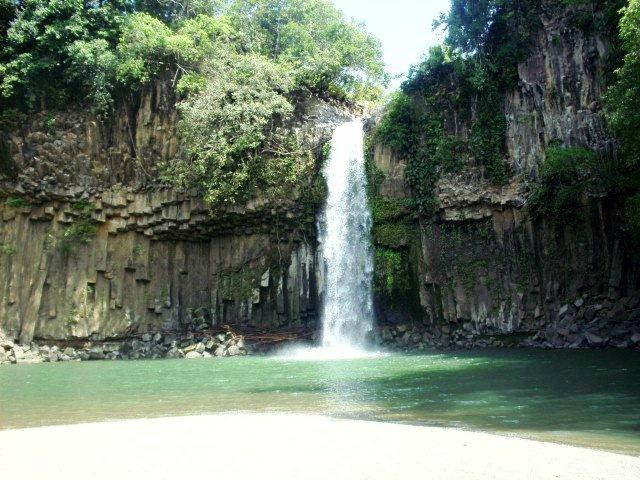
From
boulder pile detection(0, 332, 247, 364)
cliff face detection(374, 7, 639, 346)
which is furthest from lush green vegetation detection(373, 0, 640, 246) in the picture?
boulder pile detection(0, 332, 247, 364)

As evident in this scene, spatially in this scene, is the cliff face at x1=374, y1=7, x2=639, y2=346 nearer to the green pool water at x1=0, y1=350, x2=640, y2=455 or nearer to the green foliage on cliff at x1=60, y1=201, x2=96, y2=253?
the green pool water at x1=0, y1=350, x2=640, y2=455

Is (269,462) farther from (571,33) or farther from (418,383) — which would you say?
(571,33)

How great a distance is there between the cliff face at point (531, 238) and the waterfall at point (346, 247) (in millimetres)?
1176

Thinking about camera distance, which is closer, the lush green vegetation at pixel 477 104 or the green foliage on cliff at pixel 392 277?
the lush green vegetation at pixel 477 104

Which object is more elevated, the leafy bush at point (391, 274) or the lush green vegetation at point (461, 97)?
the lush green vegetation at point (461, 97)

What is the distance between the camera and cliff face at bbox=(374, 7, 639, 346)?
20.6 m

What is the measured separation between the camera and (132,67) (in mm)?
25531

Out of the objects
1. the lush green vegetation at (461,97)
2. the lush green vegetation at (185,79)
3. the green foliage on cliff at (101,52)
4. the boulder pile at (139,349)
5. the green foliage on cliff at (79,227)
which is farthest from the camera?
the green foliage on cliff at (79,227)

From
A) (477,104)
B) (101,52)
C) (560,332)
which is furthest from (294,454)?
(101,52)

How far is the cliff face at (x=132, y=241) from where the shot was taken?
25.0 m

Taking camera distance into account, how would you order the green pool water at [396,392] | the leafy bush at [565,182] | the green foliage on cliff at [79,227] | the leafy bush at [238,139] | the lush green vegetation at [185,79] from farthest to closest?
the green foliage on cliff at [79,227], the lush green vegetation at [185,79], the leafy bush at [238,139], the leafy bush at [565,182], the green pool water at [396,392]

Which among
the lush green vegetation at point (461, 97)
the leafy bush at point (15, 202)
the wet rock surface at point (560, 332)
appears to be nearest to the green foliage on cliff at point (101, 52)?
the leafy bush at point (15, 202)

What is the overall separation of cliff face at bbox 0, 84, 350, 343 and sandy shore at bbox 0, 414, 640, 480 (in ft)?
56.3

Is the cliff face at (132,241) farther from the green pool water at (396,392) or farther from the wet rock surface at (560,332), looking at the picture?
the green pool water at (396,392)
